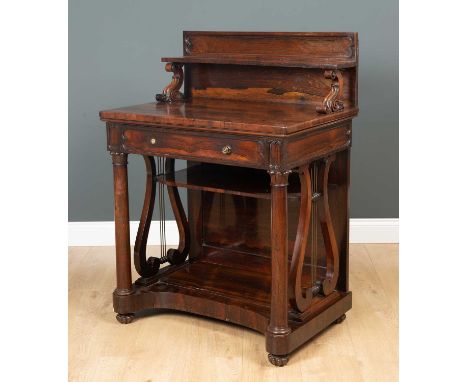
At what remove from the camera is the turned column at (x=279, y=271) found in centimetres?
286

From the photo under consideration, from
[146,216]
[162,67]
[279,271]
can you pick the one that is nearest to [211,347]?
[279,271]

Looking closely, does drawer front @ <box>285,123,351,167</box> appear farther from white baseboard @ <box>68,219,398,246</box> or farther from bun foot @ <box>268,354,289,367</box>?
white baseboard @ <box>68,219,398,246</box>

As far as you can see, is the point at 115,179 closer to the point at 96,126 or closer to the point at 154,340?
the point at 154,340

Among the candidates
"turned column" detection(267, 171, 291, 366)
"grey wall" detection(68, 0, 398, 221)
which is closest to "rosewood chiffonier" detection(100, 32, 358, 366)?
"turned column" detection(267, 171, 291, 366)

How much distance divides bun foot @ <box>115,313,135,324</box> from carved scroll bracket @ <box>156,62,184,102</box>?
0.96 metres

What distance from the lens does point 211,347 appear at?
3.17 meters

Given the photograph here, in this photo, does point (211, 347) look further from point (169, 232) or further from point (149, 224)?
point (169, 232)

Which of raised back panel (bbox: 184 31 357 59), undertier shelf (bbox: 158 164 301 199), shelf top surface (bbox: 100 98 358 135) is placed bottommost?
undertier shelf (bbox: 158 164 301 199)

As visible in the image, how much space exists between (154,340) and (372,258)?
155cm

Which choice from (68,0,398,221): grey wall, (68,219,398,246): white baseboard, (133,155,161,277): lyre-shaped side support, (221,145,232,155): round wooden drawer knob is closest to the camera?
(221,145,232,155): round wooden drawer knob

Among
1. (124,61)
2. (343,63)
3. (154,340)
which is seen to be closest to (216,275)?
(154,340)

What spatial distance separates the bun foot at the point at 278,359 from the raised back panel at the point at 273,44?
1240 mm

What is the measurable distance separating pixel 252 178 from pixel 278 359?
31.1 inches

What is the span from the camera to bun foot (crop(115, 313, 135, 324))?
345cm
